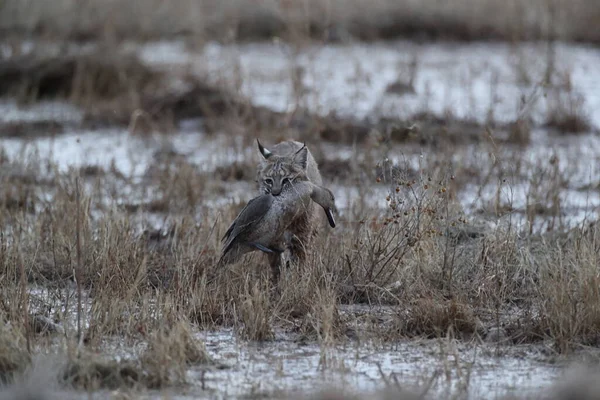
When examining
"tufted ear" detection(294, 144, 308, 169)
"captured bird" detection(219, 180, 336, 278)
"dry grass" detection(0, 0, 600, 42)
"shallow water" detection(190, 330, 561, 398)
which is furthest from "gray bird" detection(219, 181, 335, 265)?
"dry grass" detection(0, 0, 600, 42)

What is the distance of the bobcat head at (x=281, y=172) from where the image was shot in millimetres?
6883

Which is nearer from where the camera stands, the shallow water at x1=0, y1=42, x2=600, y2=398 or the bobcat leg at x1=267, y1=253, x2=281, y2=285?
the shallow water at x1=0, y1=42, x2=600, y2=398

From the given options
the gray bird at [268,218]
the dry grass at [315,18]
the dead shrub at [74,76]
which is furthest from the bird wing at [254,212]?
the dry grass at [315,18]

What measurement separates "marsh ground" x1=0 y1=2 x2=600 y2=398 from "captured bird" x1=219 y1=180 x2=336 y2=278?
0.71ft

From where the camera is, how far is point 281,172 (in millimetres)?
6895

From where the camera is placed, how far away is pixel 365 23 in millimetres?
19156

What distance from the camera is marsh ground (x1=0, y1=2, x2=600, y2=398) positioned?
5.56 meters

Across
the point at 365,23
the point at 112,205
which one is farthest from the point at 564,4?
the point at 112,205

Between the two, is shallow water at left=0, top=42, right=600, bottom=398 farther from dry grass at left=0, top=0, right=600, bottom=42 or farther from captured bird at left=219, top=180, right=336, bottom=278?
captured bird at left=219, top=180, right=336, bottom=278

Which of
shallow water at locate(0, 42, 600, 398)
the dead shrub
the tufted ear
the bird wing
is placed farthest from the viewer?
the dead shrub

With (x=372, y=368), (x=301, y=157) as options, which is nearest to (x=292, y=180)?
(x=301, y=157)

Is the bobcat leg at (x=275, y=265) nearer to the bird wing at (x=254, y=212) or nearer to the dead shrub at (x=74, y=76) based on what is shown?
the bird wing at (x=254, y=212)

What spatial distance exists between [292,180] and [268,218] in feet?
1.02

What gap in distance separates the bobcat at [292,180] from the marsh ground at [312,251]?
0.20 m
